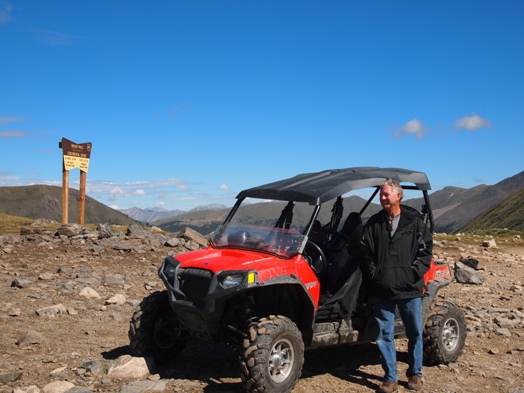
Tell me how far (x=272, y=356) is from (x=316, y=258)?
149cm

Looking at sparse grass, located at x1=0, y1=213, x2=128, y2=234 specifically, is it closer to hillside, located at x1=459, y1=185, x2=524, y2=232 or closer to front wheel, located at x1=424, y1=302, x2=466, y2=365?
front wheel, located at x1=424, y1=302, x2=466, y2=365

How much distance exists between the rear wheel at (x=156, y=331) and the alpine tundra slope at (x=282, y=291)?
0.04 feet

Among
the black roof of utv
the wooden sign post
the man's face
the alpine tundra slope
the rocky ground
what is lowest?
the rocky ground

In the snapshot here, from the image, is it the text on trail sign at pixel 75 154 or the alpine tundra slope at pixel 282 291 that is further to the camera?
the text on trail sign at pixel 75 154

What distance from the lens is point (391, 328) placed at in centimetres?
634

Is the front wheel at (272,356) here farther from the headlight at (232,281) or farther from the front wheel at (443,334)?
the front wheel at (443,334)

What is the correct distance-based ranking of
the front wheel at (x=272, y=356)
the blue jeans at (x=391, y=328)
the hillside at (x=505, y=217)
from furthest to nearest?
1. the hillside at (x=505, y=217)
2. the blue jeans at (x=391, y=328)
3. the front wheel at (x=272, y=356)

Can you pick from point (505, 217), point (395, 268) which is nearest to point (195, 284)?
point (395, 268)

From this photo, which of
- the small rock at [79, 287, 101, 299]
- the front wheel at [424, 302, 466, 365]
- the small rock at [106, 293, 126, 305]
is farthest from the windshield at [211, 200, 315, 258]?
the small rock at [79, 287, 101, 299]

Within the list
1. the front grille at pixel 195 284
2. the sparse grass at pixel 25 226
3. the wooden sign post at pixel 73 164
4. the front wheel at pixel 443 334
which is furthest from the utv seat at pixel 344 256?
the wooden sign post at pixel 73 164

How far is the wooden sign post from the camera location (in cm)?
2131

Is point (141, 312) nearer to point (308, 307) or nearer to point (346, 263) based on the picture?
point (308, 307)

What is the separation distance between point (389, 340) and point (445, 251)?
1521cm

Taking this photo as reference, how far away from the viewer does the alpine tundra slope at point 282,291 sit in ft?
19.1
